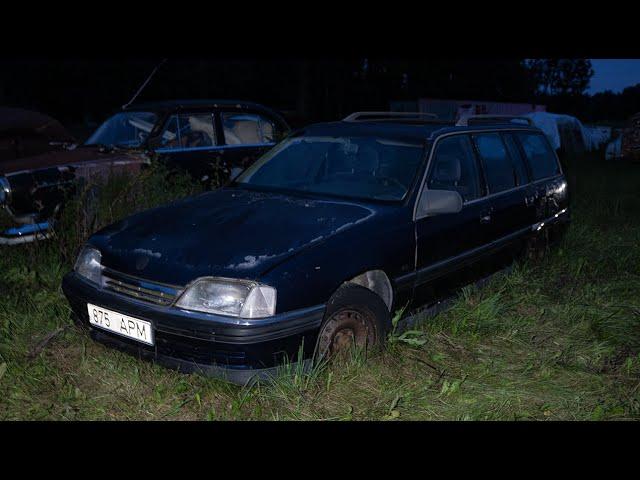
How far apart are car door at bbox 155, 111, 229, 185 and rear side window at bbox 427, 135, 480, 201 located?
124 inches

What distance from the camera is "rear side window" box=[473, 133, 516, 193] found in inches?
163

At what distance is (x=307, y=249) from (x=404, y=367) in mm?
987

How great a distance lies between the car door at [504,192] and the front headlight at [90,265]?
265 cm

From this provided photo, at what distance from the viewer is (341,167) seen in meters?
3.89

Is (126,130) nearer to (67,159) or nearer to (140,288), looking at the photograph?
(67,159)

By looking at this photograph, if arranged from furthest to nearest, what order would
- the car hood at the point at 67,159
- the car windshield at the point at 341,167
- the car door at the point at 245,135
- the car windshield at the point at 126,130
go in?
1. the car door at the point at 245,135
2. the car windshield at the point at 126,130
3. the car hood at the point at 67,159
4. the car windshield at the point at 341,167

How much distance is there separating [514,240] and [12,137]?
5113 millimetres

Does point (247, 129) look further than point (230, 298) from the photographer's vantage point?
Yes

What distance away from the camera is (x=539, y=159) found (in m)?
5.00

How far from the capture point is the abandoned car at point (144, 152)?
4.82m

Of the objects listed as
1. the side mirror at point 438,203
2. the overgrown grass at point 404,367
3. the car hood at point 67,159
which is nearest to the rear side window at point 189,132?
the car hood at point 67,159

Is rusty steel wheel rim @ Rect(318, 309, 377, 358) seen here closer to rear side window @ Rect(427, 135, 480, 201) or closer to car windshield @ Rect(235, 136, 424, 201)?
car windshield @ Rect(235, 136, 424, 201)

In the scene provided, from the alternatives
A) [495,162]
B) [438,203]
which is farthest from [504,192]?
[438,203]

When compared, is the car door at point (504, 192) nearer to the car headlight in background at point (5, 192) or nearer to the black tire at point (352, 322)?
the black tire at point (352, 322)
